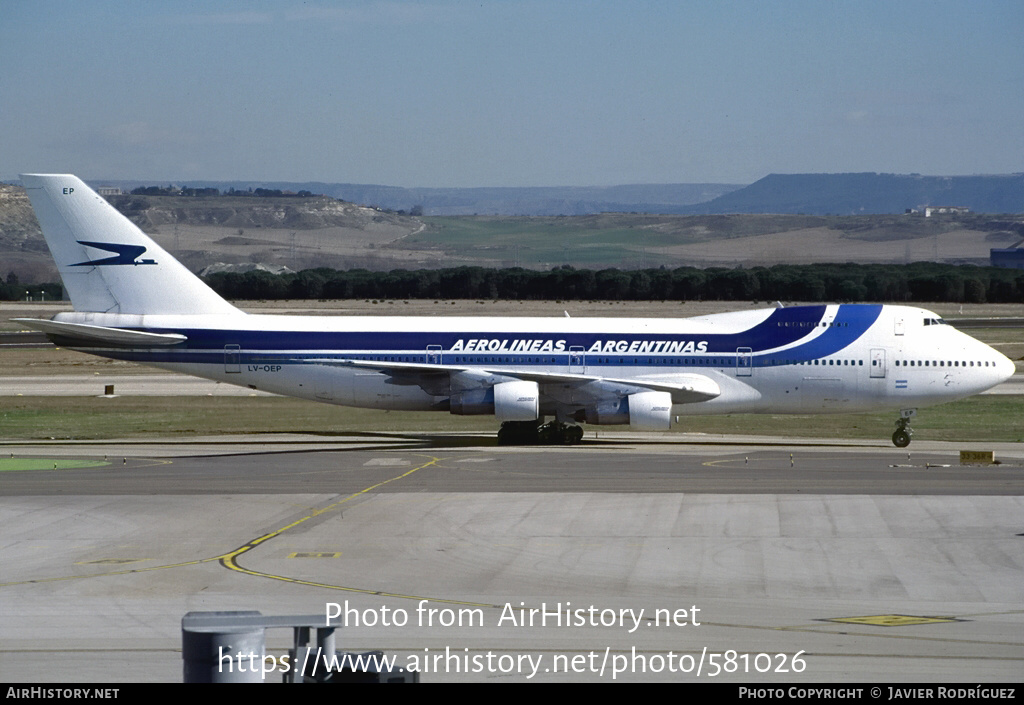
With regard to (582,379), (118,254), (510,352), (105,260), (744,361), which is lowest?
(582,379)

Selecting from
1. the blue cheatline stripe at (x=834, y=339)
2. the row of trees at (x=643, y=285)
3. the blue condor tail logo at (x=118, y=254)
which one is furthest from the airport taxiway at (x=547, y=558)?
the row of trees at (x=643, y=285)

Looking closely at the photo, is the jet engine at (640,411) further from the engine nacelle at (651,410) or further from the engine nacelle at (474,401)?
the engine nacelle at (474,401)

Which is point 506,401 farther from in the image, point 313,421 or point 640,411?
point 313,421

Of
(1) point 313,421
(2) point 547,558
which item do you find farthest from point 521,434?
(2) point 547,558

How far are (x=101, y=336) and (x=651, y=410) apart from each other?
19.4m

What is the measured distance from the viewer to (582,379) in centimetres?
4391

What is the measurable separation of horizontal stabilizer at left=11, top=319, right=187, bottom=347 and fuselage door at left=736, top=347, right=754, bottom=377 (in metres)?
19.7

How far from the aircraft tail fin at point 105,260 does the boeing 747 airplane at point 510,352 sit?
50mm

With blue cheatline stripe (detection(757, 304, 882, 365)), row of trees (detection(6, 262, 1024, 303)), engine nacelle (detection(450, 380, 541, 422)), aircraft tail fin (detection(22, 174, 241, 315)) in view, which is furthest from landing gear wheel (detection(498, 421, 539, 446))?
row of trees (detection(6, 262, 1024, 303))

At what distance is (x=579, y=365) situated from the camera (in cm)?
4488

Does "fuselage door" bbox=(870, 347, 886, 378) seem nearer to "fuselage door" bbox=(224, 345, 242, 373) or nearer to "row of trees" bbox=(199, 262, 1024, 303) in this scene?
"fuselage door" bbox=(224, 345, 242, 373)

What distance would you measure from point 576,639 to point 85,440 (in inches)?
1295

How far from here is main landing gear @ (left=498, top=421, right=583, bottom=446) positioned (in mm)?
45469

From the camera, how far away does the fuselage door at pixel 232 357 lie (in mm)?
45031
